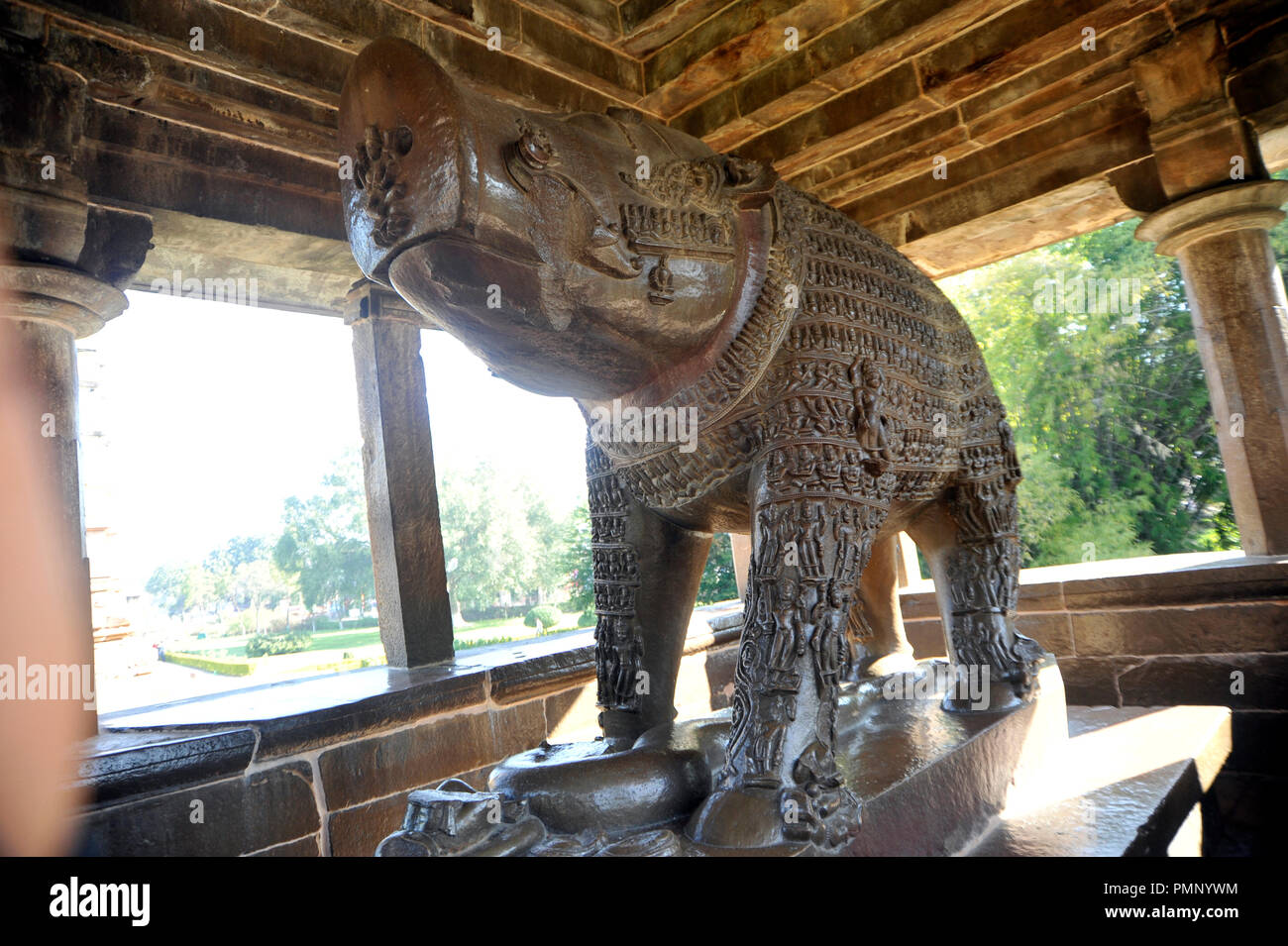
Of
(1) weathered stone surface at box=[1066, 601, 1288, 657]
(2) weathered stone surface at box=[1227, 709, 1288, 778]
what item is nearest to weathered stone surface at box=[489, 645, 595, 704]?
(1) weathered stone surface at box=[1066, 601, 1288, 657]

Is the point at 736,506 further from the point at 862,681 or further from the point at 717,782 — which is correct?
the point at 862,681

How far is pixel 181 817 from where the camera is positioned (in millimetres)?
2439

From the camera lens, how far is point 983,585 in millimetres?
2125

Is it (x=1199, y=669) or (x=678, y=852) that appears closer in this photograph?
(x=678, y=852)

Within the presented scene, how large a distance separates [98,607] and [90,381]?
197 centimetres

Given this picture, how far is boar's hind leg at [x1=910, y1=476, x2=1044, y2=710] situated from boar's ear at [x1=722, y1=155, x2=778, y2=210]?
0.96 meters

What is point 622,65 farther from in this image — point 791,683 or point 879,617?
point 791,683

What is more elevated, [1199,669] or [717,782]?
[717,782]

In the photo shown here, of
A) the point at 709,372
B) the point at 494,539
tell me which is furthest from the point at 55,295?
the point at 494,539

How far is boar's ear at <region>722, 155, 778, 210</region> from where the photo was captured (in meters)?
1.59

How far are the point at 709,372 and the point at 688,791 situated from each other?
0.79m

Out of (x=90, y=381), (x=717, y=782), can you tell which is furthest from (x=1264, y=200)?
(x=90, y=381)

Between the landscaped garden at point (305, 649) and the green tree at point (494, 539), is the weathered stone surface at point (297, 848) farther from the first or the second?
the green tree at point (494, 539)

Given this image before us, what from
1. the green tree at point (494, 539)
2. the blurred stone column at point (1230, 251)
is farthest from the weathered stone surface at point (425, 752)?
the green tree at point (494, 539)
